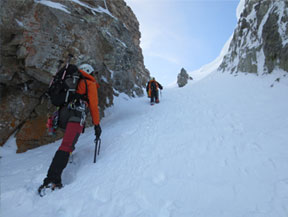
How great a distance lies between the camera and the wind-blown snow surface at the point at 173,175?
219 cm

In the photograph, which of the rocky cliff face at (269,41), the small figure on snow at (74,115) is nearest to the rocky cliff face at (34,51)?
the small figure on snow at (74,115)

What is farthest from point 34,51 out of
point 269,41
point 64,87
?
point 269,41

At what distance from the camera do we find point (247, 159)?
3.07 m

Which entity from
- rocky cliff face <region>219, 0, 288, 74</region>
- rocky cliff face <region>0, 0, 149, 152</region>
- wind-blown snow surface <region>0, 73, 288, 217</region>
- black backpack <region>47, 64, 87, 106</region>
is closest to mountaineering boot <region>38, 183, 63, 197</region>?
wind-blown snow surface <region>0, 73, 288, 217</region>

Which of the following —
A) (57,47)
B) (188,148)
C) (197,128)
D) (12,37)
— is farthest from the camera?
(57,47)

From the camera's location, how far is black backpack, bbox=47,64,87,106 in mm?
3613

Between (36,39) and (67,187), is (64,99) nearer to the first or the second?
(67,187)

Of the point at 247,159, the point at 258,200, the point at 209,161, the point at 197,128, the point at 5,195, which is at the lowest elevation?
the point at 5,195

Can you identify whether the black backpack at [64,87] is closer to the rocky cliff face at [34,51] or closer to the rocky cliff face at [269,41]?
the rocky cliff face at [34,51]

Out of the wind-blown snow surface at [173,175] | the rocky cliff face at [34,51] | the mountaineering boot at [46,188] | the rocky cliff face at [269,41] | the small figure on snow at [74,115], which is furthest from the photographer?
the rocky cliff face at [269,41]

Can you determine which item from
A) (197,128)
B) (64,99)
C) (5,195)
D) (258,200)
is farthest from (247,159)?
(5,195)

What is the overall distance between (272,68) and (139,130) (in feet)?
28.9

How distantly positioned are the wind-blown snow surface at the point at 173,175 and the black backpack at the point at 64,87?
175 centimetres

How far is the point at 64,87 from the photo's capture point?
11.9 ft
